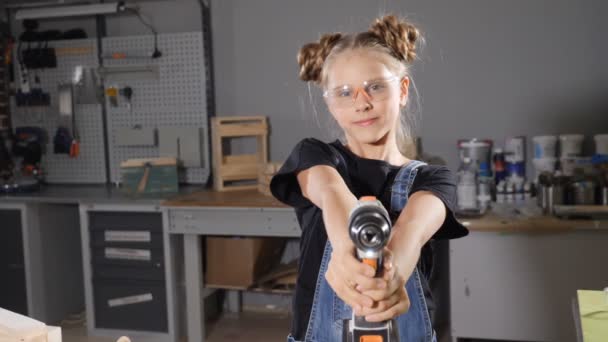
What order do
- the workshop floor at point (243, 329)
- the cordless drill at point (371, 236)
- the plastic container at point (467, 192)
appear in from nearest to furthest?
the cordless drill at point (371, 236), the plastic container at point (467, 192), the workshop floor at point (243, 329)

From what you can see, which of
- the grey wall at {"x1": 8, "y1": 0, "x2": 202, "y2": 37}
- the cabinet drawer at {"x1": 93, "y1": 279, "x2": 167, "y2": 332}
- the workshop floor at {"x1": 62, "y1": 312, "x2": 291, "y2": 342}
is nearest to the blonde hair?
the cabinet drawer at {"x1": 93, "y1": 279, "x2": 167, "y2": 332}

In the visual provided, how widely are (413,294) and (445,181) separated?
0.25 meters

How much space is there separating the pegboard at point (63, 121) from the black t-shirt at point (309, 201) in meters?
2.81

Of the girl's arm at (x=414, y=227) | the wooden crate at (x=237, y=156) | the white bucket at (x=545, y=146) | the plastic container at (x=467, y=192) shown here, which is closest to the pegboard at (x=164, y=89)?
the wooden crate at (x=237, y=156)

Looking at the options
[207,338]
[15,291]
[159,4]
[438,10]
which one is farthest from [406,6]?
[15,291]

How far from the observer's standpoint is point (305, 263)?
1.42 meters

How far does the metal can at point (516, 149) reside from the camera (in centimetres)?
327

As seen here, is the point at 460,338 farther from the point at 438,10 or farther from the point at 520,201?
the point at 438,10

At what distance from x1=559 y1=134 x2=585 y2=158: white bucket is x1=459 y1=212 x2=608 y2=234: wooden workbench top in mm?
560

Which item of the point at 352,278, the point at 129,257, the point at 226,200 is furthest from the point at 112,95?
the point at 352,278

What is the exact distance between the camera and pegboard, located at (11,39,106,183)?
390 cm

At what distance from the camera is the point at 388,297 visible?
960 millimetres

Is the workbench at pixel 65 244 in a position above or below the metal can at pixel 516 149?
below

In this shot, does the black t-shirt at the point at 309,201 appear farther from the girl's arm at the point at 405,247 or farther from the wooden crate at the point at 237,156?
the wooden crate at the point at 237,156
